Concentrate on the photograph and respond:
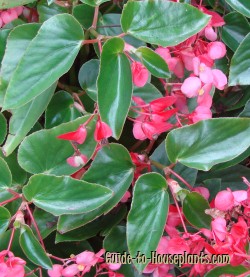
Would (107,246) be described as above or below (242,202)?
below

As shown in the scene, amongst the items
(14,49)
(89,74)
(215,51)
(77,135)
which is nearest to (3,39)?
(14,49)

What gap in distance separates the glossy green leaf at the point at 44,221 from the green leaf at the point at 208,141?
0.23m

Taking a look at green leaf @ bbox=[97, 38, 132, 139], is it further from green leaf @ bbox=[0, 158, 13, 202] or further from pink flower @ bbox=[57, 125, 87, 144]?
green leaf @ bbox=[0, 158, 13, 202]

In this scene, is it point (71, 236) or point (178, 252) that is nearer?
point (178, 252)

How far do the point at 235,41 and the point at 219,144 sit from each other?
A: 27 centimetres

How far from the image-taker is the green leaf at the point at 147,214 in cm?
72

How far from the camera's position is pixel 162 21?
0.74 metres

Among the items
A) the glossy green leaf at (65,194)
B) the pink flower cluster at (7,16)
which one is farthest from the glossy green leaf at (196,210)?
the pink flower cluster at (7,16)

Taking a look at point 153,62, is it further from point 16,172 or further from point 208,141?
point 16,172

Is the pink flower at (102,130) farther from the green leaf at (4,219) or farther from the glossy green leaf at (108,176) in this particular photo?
the green leaf at (4,219)

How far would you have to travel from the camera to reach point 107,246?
0.83 m

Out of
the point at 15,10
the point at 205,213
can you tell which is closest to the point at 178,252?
the point at 205,213

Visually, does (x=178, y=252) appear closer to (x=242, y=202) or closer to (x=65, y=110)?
(x=242, y=202)

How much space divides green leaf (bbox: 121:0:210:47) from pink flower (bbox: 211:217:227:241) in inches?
10.5
